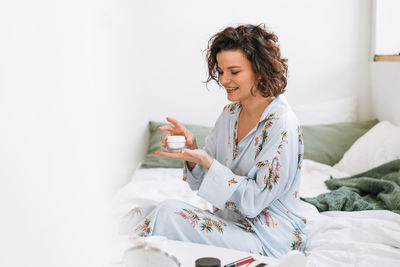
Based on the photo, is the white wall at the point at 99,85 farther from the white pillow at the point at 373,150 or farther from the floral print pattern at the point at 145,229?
the white pillow at the point at 373,150

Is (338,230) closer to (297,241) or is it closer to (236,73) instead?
(297,241)

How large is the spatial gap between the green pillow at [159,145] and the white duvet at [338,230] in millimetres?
423

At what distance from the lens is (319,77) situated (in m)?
3.16

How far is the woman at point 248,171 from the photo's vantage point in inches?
58.7

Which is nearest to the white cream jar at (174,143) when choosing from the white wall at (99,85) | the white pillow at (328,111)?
the white wall at (99,85)

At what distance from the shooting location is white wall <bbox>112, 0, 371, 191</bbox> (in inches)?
121

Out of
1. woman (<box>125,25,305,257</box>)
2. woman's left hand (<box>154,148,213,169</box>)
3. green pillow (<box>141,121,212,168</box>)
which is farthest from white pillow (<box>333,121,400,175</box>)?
woman's left hand (<box>154,148,213,169</box>)

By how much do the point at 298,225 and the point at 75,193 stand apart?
767 millimetres

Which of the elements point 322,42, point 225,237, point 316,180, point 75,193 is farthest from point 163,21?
point 225,237

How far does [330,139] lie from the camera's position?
9.40 ft

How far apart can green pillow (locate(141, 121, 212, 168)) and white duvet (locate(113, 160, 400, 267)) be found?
0.42m

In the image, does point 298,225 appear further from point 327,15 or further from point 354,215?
point 327,15

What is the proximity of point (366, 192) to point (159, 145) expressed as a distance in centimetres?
123

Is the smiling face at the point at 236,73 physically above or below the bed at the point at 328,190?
above
